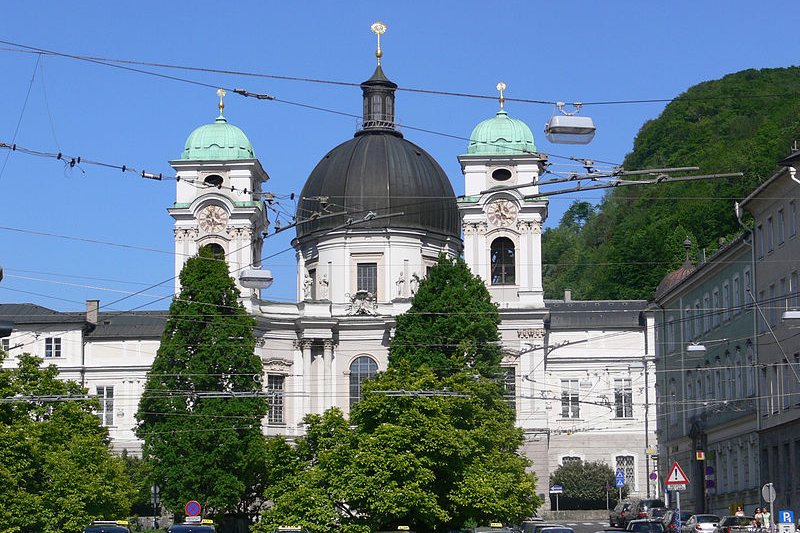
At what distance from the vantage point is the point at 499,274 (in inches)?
3895

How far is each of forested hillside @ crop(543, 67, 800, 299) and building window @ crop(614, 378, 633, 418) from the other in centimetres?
1296

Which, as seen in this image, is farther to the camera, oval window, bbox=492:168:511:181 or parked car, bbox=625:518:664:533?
oval window, bbox=492:168:511:181

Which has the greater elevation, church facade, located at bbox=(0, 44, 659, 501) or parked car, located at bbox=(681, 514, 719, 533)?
church facade, located at bbox=(0, 44, 659, 501)

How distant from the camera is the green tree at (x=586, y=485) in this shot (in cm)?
10244

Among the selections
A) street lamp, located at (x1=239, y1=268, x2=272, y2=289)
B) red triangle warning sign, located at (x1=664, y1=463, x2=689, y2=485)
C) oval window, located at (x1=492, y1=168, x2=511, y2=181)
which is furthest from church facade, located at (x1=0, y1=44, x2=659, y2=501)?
street lamp, located at (x1=239, y1=268, x2=272, y2=289)

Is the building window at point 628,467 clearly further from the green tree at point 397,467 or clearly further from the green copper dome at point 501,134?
the green tree at point 397,467

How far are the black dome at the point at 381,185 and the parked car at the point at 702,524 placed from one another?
140 feet

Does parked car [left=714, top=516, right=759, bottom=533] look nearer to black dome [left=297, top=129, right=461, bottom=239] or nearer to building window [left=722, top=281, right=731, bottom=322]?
building window [left=722, top=281, right=731, bottom=322]

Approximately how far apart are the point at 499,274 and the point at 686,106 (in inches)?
1934

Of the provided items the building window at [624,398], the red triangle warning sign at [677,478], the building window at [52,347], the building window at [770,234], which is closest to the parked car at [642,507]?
the building window at [770,234]

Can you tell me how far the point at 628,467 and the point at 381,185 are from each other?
24728mm

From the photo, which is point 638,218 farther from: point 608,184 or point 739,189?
point 608,184

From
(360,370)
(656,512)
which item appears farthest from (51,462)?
Answer: (360,370)

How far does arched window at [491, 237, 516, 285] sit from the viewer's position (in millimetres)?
98438
